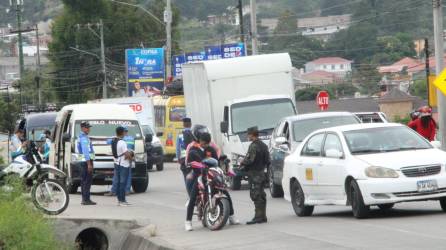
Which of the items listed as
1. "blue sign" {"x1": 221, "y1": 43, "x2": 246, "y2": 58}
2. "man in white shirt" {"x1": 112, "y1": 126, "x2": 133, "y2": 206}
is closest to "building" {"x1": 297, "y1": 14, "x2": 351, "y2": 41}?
"blue sign" {"x1": 221, "y1": 43, "x2": 246, "y2": 58}

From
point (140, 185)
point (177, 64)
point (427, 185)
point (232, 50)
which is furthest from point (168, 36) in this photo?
point (427, 185)

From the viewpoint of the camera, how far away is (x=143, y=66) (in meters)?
73.8

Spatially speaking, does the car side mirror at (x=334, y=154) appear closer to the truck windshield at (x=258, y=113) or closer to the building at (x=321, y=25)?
the truck windshield at (x=258, y=113)

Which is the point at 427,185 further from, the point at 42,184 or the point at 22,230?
the point at 42,184

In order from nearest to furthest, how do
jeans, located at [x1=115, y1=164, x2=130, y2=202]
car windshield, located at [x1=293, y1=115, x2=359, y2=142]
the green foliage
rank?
jeans, located at [x1=115, y1=164, x2=130, y2=202] → car windshield, located at [x1=293, y1=115, x2=359, y2=142] → the green foliage

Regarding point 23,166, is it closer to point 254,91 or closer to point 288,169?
point 288,169

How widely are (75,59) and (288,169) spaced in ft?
250

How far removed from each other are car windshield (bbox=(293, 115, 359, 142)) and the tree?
222 feet

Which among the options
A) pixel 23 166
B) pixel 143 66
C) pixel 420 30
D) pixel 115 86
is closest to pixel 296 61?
pixel 420 30

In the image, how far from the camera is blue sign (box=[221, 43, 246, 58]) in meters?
64.7

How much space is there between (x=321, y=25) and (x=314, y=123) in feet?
345

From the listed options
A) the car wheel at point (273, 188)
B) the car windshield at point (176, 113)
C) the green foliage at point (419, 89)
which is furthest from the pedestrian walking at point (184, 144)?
the green foliage at point (419, 89)

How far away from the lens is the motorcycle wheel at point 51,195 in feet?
71.2

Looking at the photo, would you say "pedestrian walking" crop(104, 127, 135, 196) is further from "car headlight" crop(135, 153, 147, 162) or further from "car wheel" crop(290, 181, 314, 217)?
"car wheel" crop(290, 181, 314, 217)
